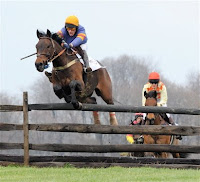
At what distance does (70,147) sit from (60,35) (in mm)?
2374

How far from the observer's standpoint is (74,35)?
13758 millimetres

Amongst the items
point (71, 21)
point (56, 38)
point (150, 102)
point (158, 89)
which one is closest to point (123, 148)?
point (150, 102)

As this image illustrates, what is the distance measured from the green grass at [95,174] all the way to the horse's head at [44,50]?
6.60ft

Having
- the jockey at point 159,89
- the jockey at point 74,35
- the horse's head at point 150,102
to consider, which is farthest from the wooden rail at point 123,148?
the jockey at point 159,89

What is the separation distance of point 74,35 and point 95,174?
143 inches

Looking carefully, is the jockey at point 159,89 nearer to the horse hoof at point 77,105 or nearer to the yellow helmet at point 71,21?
the horse hoof at point 77,105

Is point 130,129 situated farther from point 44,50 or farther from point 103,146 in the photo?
point 44,50

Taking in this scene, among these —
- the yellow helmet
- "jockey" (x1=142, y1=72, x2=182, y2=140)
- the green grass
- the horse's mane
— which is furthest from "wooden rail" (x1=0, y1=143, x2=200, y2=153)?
the yellow helmet

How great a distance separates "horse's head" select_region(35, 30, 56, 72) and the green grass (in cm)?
201

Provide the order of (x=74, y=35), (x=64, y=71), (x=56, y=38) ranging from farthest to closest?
(x=74, y=35)
(x=64, y=71)
(x=56, y=38)

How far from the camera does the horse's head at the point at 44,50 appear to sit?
12.6m

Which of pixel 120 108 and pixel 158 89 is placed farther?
pixel 158 89

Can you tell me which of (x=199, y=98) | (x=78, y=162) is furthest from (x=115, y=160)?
(x=199, y=98)

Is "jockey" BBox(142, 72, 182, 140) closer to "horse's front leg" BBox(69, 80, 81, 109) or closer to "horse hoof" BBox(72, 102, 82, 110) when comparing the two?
"horse's front leg" BBox(69, 80, 81, 109)
